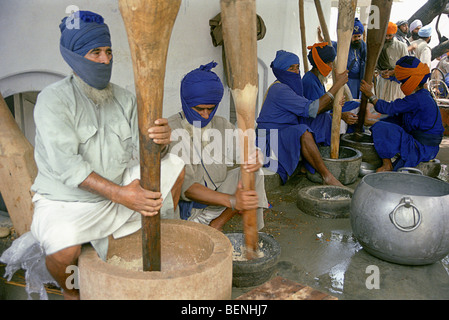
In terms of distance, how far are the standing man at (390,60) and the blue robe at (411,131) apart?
5.69ft

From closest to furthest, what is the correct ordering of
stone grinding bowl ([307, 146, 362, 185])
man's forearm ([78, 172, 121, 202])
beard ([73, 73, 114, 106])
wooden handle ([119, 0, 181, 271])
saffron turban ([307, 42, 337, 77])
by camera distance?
wooden handle ([119, 0, 181, 271])
man's forearm ([78, 172, 121, 202])
beard ([73, 73, 114, 106])
stone grinding bowl ([307, 146, 362, 185])
saffron turban ([307, 42, 337, 77])

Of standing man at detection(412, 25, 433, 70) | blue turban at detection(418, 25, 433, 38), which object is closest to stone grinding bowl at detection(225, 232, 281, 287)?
standing man at detection(412, 25, 433, 70)

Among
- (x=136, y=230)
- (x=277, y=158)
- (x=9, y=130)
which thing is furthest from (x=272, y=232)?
(x=9, y=130)

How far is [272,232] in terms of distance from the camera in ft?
12.1

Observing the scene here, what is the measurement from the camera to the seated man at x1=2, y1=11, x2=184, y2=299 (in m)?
2.15

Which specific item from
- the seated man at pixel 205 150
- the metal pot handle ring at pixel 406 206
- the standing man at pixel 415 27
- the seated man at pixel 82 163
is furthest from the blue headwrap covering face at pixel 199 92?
the standing man at pixel 415 27

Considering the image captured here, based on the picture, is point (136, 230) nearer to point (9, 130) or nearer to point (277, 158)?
point (9, 130)

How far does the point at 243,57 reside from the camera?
2047 millimetres

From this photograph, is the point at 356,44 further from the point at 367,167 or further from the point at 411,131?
the point at 367,167

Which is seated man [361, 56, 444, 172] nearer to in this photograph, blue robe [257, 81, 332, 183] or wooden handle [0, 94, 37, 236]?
blue robe [257, 81, 332, 183]

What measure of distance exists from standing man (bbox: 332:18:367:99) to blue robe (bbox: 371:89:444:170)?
5.60 feet

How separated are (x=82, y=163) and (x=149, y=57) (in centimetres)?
74

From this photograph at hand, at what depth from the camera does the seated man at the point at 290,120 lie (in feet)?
15.1
